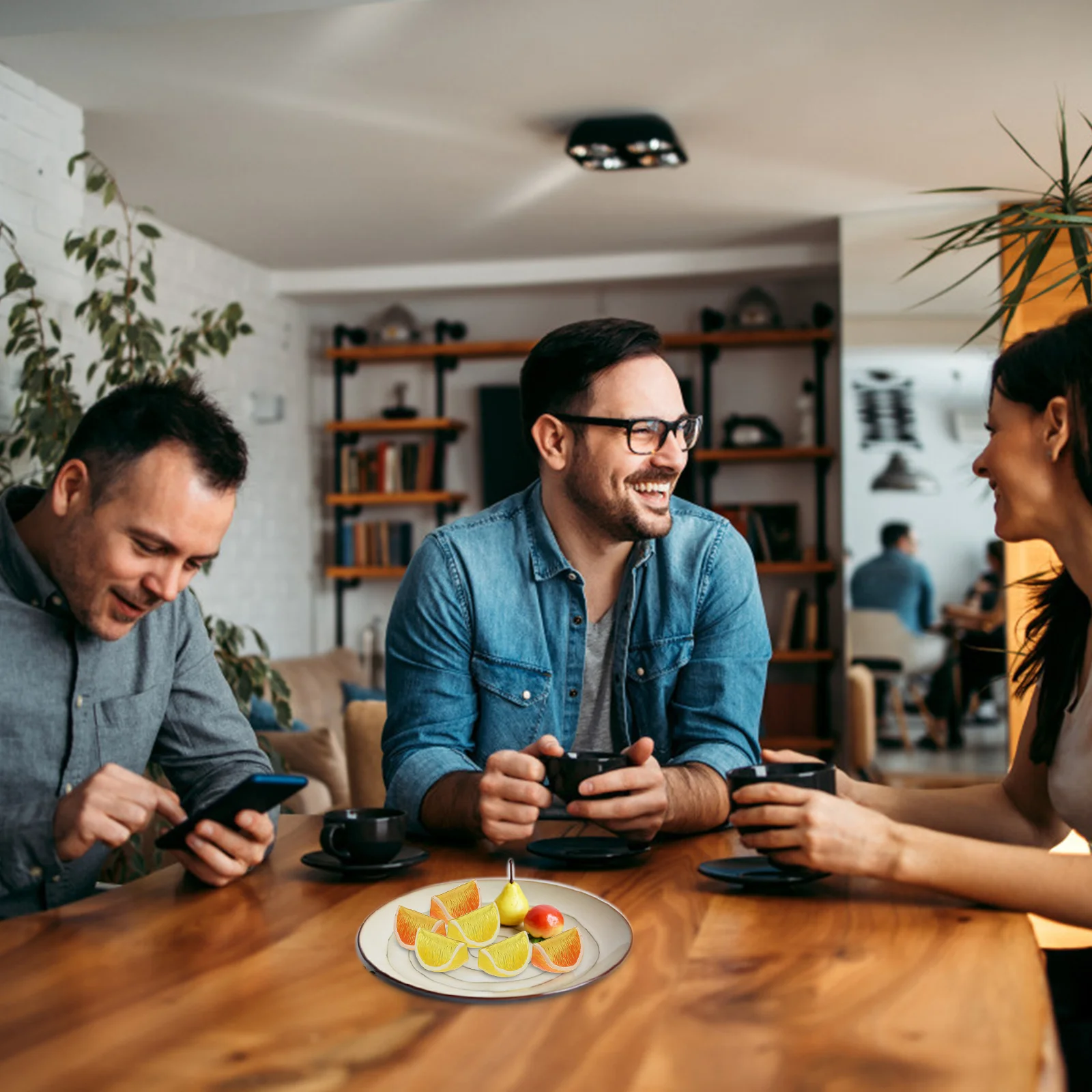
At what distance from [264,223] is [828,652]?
3238mm

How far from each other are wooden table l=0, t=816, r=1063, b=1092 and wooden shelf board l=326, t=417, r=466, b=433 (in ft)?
16.7

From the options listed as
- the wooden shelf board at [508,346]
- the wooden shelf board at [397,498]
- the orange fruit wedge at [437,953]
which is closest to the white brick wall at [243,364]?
the wooden shelf board at [397,498]

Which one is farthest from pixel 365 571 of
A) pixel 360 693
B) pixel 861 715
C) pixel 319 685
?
pixel 861 715

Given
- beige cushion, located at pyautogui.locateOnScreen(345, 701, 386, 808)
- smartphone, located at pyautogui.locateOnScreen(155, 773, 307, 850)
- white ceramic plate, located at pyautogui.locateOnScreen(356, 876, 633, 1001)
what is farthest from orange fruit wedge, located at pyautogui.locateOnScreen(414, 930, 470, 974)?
beige cushion, located at pyautogui.locateOnScreen(345, 701, 386, 808)

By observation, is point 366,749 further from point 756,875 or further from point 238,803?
point 756,875

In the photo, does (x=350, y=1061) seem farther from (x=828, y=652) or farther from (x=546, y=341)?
(x=828, y=652)

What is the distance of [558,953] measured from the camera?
0.97 meters

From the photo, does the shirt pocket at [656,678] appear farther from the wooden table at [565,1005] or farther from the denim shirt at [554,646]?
the wooden table at [565,1005]

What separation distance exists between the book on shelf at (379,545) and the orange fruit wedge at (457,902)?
17.2 ft

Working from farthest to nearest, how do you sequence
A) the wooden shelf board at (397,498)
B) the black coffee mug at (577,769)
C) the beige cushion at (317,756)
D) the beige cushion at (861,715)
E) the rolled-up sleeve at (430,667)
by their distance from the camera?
1. the wooden shelf board at (397,498)
2. the beige cushion at (861,715)
3. the beige cushion at (317,756)
4. the rolled-up sleeve at (430,667)
5. the black coffee mug at (577,769)

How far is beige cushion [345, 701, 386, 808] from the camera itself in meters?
2.77

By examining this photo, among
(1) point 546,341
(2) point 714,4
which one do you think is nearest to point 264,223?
(2) point 714,4

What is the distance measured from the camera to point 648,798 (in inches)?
51.9

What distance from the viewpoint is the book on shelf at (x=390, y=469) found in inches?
247
